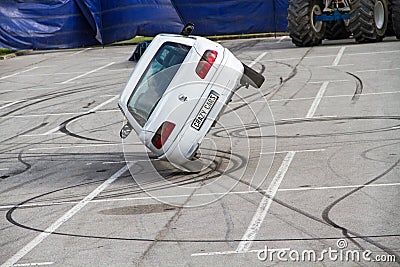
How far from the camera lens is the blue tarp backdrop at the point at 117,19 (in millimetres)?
31047

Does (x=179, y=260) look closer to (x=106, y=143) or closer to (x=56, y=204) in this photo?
(x=56, y=204)

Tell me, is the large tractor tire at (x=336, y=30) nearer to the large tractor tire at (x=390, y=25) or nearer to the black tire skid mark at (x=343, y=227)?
the large tractor tire at (x=390, y=25)

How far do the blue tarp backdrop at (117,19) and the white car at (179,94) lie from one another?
18.6 meters

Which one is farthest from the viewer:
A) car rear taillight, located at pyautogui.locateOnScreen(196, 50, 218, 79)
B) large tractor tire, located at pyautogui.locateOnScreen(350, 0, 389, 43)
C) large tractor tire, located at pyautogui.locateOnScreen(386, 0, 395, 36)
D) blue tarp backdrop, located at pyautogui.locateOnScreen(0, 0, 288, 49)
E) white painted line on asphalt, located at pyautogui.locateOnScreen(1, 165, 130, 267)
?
blue tarp backdrop, located at pyautogui.locateOnScreen(0, 0, 288, 49)

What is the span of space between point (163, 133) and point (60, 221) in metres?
1.92

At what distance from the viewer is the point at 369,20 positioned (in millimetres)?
25203

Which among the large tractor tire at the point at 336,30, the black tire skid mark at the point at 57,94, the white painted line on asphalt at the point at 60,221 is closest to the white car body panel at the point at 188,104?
the white painted line on asphalt at the point at 60,221

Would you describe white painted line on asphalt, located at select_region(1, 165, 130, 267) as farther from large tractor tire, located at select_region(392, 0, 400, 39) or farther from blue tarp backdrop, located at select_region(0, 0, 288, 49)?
blue tarp backdrop, located at select_region(0, 0, 288, 49)

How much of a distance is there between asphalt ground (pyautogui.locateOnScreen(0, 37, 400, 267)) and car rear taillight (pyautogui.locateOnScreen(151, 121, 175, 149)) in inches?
24.0

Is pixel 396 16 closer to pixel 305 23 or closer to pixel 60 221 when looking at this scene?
pixel 305 23

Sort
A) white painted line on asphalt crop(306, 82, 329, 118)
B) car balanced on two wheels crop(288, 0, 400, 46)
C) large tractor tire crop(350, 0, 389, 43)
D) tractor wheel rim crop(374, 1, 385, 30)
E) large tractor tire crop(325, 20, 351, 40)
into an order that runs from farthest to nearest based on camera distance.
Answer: large tractor tire crop(325, 20, 351, 40) < tractor wheel rim crop(374, 1, 385, 30) < car balanced on two wheels crop(288, 0, 400, 46) < large tractor tire crop(350, 0, 389, 43) < white painted line on asphalt crop(306, 82, 329, 118)

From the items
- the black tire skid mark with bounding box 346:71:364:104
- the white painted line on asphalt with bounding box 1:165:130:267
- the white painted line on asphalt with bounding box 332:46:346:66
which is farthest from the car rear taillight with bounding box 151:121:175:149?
the white painted line on asphalt with bounding box 332:46:346:66

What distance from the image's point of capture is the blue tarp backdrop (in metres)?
31.0

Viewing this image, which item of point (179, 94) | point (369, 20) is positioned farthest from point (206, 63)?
point (369, 20)
